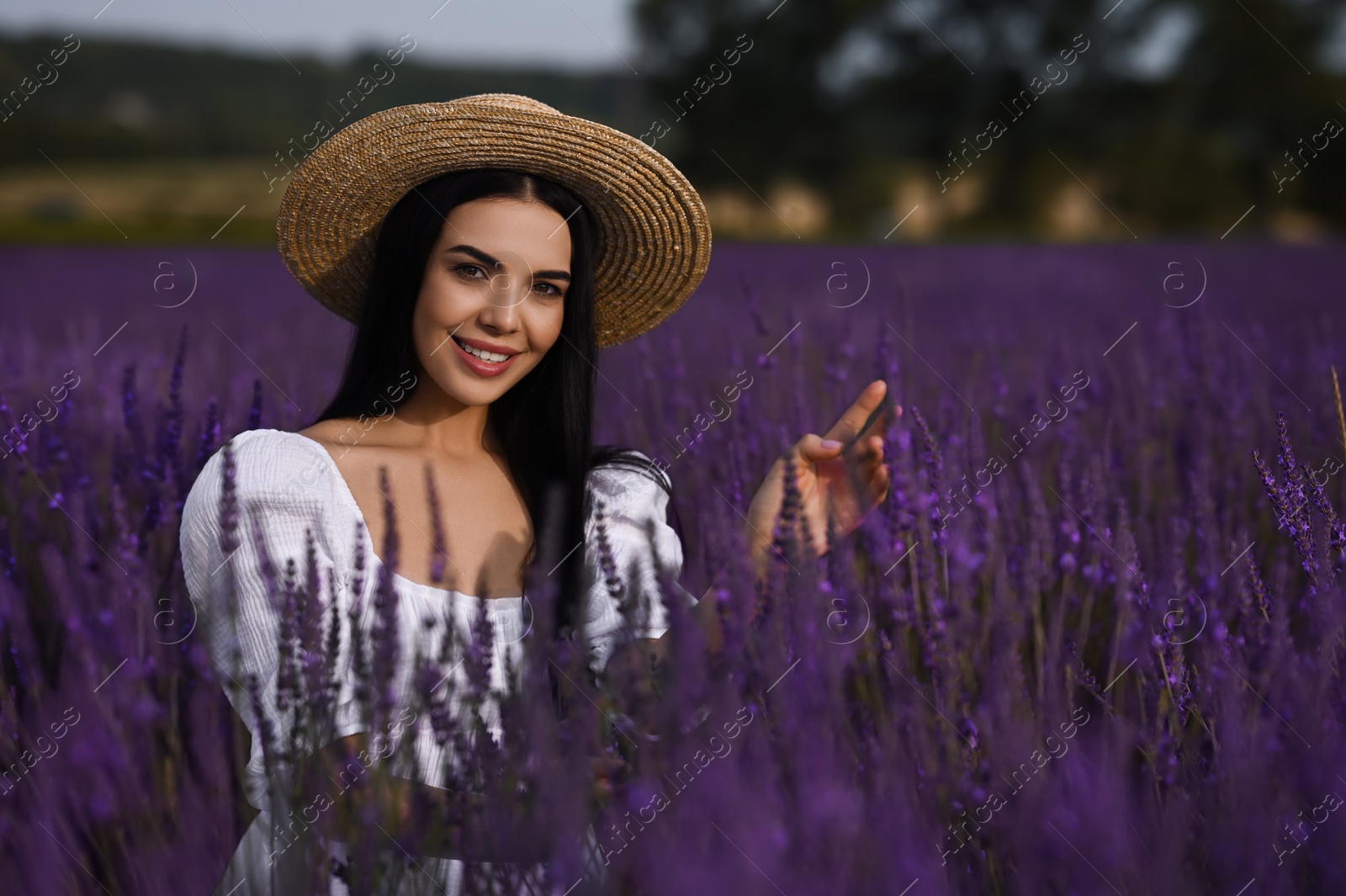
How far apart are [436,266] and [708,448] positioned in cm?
66

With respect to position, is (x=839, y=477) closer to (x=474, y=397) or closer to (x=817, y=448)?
(x=817, y=448)

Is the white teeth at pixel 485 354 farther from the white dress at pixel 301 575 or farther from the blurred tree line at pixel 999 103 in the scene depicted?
the blurred tree line at pixel 999 103

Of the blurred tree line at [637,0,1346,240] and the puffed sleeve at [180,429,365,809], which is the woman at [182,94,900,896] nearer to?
the puffed sleeve at [180,429,365,809]

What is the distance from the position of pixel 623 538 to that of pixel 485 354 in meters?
0.36

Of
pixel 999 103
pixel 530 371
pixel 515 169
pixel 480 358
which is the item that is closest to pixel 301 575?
pixel 480 358

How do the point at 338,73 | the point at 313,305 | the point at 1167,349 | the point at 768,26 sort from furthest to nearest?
1. the point at 338,73
2. the point at 768,26
3. the point at 313,305
4. the point at 1167,349

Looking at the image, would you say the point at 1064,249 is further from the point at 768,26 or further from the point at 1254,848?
the point at 768,26

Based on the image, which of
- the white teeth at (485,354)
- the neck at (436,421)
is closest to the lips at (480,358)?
the white teeth at (485,354)

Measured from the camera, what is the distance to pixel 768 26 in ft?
102

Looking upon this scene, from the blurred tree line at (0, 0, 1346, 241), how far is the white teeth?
24213mm

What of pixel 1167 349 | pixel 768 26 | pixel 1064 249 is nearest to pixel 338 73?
pixel 768 26

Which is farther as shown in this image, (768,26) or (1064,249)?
(768,26)

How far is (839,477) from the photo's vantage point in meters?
1.66

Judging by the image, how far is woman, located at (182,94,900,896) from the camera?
57.2 inches
